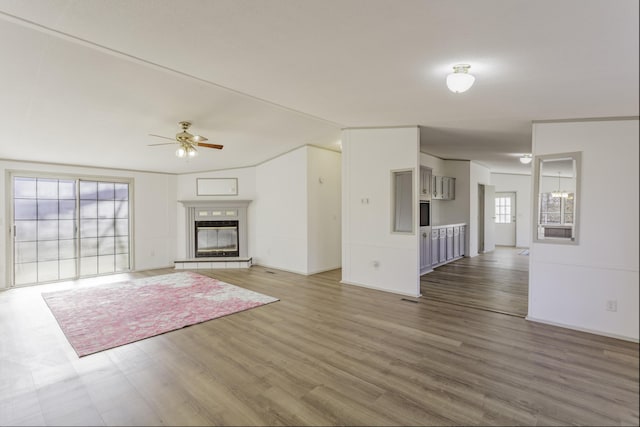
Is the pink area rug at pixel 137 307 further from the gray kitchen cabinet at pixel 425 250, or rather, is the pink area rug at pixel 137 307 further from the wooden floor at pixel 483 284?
the gray kitchen cabinet at pixel 425 250

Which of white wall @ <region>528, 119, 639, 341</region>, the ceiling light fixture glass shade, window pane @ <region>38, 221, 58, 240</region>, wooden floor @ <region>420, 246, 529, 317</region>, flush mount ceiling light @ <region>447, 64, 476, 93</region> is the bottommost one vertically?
wooden floor @ <region>420, 246, 529, 317</region>

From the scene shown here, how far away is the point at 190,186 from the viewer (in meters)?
7.50

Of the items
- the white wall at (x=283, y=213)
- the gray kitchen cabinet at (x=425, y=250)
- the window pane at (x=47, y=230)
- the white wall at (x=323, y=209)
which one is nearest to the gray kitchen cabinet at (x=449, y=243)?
the gray kitchen cabinet at (x=425, y=250)

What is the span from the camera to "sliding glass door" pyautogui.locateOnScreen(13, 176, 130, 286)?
5.59m

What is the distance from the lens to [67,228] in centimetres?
605

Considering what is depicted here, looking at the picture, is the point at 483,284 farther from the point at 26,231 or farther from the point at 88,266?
the point at 26,231

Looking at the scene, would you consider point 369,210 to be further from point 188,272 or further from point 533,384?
point 188,272

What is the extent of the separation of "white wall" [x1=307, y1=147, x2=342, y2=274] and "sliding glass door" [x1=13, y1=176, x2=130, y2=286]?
14.0 ft

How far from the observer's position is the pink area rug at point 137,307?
3234mm

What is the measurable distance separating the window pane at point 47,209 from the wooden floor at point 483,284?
704 centimetres

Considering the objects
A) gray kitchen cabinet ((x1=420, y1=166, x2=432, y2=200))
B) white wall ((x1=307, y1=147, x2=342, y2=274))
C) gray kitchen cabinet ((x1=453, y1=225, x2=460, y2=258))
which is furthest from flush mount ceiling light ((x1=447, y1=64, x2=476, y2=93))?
gray kitchen cabinet ((x1=453, y1=225, x2=460, y2=258))

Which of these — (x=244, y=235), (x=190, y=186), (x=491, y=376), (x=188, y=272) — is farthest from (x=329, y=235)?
(x=491, y=376)

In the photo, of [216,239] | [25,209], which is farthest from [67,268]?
[216,239]

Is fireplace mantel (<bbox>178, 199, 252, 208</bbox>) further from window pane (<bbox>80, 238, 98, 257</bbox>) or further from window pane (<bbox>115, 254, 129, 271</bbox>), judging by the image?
window pane (<bbox>80, 238, 98, 257</bbox>)
